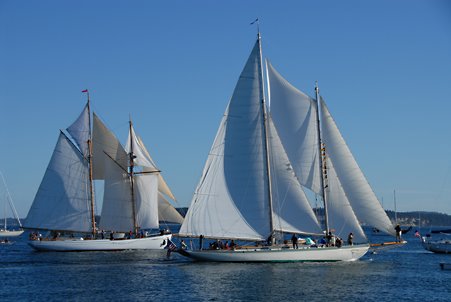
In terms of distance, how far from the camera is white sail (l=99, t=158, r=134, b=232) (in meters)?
91.8

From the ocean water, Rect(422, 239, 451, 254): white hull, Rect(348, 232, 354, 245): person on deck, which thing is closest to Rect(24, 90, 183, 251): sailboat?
the ocean water

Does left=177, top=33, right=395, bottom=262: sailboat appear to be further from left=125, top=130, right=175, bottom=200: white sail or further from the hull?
left=125, top=130, right=175, bottom=200: white sail

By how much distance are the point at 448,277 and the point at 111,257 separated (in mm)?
37749

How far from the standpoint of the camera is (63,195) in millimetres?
90938

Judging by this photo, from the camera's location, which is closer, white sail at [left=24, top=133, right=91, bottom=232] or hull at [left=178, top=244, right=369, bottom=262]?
hull at [left=178, top=244, right=369, bottom=262]

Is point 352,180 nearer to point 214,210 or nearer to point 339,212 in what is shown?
point 339,212

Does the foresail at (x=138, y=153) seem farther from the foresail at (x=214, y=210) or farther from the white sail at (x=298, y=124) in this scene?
the white sail at (x=298, y=124)

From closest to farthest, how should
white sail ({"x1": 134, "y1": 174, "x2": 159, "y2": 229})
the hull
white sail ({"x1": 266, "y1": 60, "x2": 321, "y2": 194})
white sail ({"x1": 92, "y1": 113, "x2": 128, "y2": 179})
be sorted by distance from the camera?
the hull, white sail ({"x1": 266, "y1": 60, "x2": 321, "y2": 194}), white sail ({"x1": 134, "y1": 174, "x2": 159, "y2": 229}), white sail ({"x1": 92, "y1": 113, "x2": 128, "y2": 179})

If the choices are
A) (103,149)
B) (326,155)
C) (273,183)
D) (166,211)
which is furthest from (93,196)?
(326,155)

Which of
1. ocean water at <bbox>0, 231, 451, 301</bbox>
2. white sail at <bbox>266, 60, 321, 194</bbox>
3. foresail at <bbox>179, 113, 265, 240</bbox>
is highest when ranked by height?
white sail at <bbox>266, 60, 321, 194</bbox>

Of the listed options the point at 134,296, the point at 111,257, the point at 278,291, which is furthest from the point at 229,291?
the point at 111,257

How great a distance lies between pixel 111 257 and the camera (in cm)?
8025

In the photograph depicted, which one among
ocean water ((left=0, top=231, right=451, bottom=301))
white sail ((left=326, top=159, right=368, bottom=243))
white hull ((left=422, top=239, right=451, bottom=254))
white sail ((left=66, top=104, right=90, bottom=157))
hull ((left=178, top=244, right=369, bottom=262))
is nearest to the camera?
ocean water ((left=0, top=231, right=451, bottom=301))

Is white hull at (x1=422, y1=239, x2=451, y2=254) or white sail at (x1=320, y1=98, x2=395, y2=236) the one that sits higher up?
white sail at (x1=320, y1=98, x2=395, y2=236)
